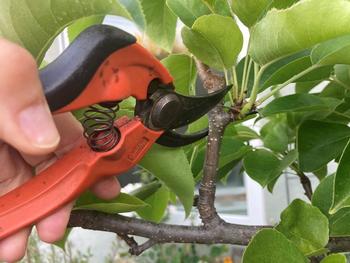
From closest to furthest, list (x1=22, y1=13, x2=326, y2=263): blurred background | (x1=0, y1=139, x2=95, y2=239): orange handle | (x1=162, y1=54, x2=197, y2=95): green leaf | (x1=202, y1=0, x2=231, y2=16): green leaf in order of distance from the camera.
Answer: (x1=0, y1=139, x2=95, y2=239): orange handle, (x1=202, y1=0, x2=231, y2=16): green leaf, (x1=162, y1=54, x2=197, y2=95): green leaf, (x1=22, y1=13, x2=326, y2=263): blurred background

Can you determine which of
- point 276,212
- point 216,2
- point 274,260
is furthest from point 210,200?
point 276,212

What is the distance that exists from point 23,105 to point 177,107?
141 millimetres

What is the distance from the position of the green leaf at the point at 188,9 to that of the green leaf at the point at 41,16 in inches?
5.0

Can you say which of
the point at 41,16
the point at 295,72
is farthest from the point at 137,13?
the point at 295,72

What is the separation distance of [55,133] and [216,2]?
23 cm

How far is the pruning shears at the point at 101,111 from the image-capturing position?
1.06 ft

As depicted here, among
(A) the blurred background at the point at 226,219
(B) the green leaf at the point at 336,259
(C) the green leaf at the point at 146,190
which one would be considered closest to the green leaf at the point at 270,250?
(B) the green leaf at the point at 336,259

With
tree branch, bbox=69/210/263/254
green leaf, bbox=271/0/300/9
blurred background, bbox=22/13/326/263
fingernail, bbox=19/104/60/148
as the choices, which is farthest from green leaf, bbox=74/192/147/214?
blurred background, bbox=22/13/326/263

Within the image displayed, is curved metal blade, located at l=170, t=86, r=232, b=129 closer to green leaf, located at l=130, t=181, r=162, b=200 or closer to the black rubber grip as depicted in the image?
the black rubber grip

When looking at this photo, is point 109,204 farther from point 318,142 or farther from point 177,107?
point 318,142

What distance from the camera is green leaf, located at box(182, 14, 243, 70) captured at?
0.41 meters

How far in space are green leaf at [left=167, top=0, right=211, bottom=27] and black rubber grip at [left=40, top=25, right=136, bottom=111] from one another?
144mm

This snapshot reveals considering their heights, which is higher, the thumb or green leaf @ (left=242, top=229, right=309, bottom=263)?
the thumb

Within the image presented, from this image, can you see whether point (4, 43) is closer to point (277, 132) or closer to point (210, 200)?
point (210, 200)
